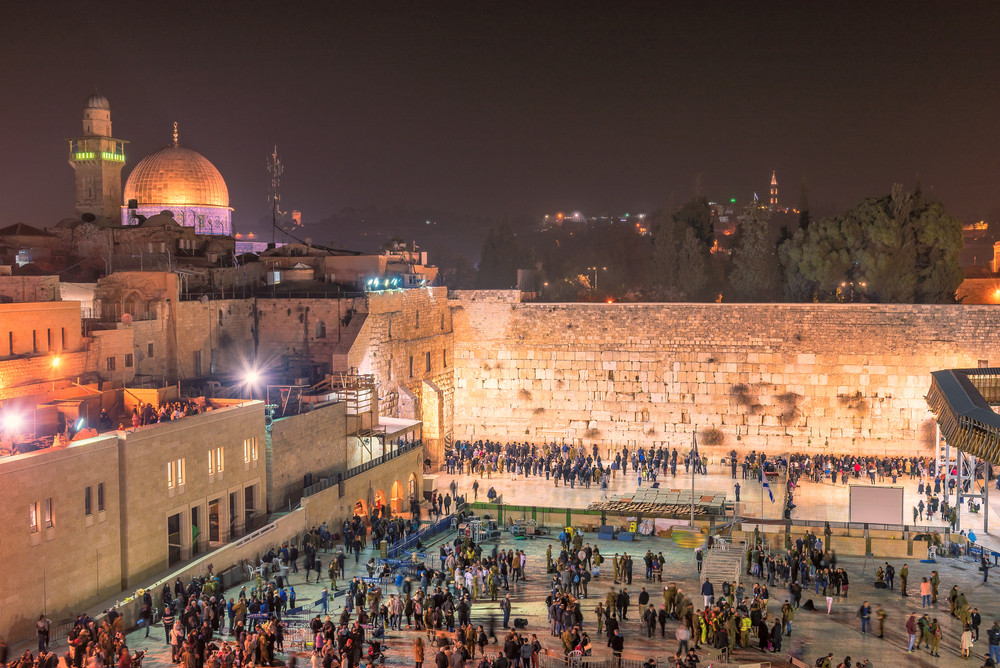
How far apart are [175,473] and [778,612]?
11.4 m

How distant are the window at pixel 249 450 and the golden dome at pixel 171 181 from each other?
18484 mm

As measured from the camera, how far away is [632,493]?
27.2m

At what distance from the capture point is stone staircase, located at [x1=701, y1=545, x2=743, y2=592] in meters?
18.2

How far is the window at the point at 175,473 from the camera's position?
18.2 m

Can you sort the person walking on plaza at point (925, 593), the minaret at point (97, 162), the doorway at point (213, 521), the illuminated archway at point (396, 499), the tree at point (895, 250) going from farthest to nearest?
the minaret at point (97, 162), the tree at point (895, 250), the illuminated archway at point (396, 499), the doorway at point (213, 521), the person walking on plaza at point (925, 593)

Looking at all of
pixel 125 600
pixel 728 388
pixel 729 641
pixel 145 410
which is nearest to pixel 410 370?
pixel 728 388

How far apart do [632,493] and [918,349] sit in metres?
10.6

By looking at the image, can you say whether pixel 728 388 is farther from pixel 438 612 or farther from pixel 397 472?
pixel 438 612

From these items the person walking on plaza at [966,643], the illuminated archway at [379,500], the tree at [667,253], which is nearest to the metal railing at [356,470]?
the illuminated archway at [379,500]

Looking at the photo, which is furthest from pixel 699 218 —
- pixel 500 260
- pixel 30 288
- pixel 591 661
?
pixel 591 661

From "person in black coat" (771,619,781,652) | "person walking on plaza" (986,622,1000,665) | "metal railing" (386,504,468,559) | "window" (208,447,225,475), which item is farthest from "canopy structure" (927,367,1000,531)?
"window" (208,447,225,475)

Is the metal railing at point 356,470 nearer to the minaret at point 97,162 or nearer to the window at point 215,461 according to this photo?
the window at point 215,461

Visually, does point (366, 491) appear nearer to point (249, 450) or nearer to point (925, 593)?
point (249, 450)

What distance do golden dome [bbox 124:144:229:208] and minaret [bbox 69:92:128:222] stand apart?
0.68m
